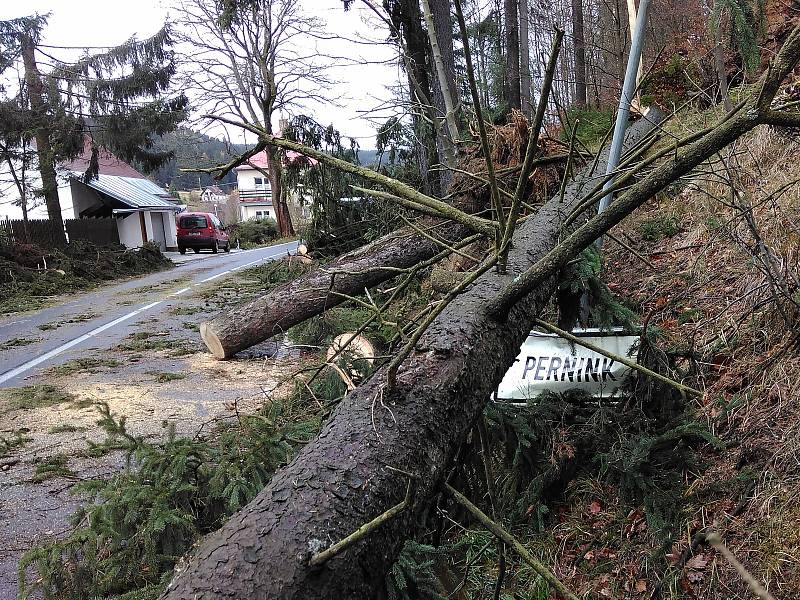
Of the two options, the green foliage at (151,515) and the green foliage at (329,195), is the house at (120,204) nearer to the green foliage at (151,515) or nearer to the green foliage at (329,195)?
the green foliage at (329,195)

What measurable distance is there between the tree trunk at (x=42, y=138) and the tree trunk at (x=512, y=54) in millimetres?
13883

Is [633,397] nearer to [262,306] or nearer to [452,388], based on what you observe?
[452,388]

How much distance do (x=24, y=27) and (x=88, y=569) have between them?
2153cm

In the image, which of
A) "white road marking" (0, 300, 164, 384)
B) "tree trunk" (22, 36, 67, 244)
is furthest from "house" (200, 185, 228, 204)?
"white road marking" (0, 300, 164, 384)

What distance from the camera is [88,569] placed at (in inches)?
101

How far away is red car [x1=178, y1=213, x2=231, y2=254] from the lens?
27266mm

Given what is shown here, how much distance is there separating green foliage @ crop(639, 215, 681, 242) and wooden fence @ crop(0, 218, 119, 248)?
51.3 ft

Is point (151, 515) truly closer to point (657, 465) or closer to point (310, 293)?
point (657, 465)

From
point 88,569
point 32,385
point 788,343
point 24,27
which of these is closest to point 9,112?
point 24,27

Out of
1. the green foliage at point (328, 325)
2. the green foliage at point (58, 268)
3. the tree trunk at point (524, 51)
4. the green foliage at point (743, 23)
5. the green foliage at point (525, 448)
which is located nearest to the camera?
the green foliage at point (743, 23)

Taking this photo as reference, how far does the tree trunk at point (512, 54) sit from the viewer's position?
13.8m

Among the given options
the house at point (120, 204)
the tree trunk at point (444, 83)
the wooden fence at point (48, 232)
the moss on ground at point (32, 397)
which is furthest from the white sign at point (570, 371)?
the house at point (120, 204)

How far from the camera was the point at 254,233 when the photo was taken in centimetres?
3728

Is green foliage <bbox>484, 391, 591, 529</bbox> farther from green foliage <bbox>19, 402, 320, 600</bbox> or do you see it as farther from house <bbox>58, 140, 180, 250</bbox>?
house <bbox>58, 140, 180, 250</bbox>
